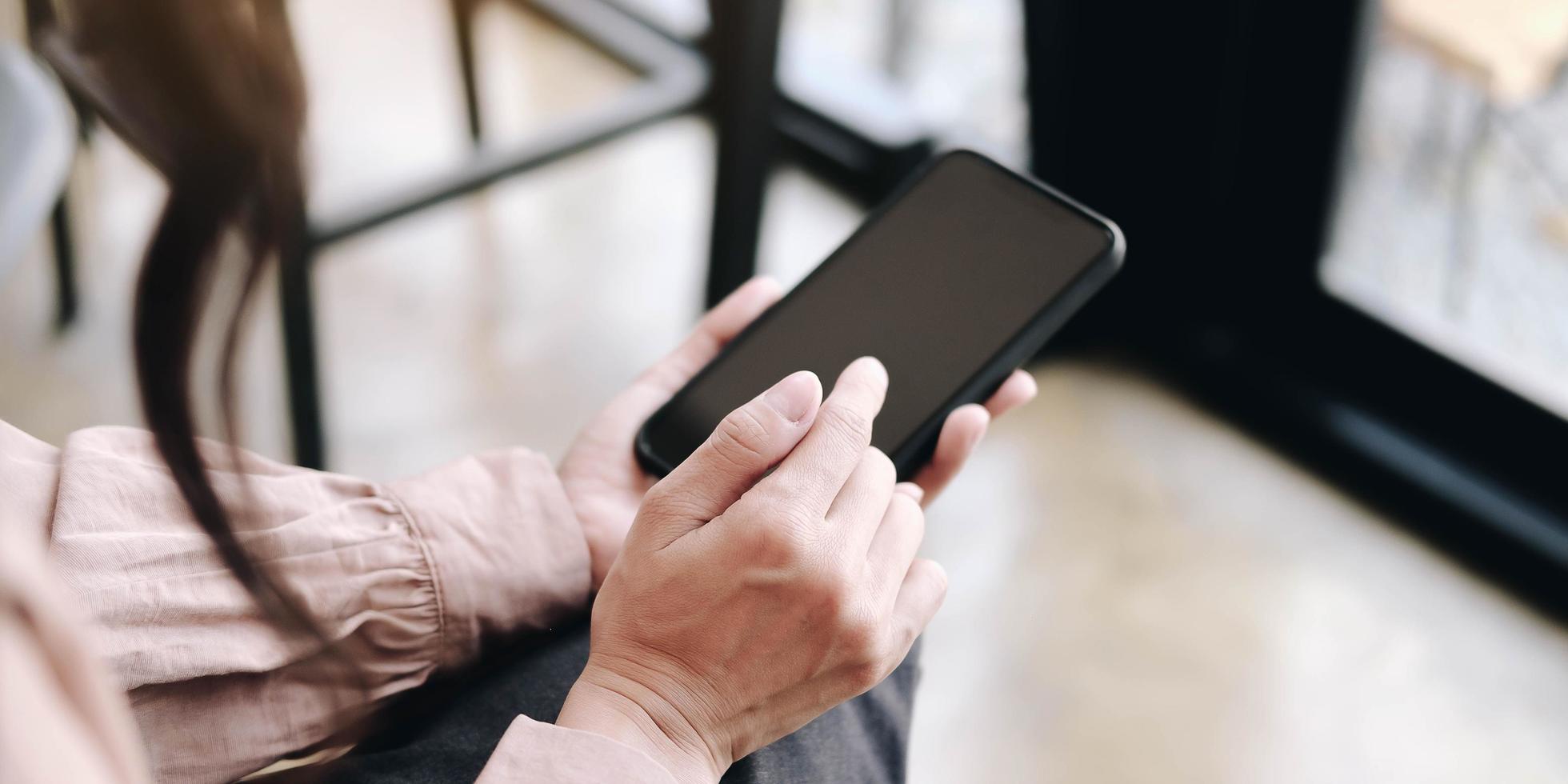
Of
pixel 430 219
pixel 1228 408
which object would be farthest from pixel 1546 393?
pixel 430 219

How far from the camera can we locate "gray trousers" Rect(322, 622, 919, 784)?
55 centimetres

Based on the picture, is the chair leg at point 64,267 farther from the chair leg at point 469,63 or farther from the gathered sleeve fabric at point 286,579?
the gathered sleeve fabric at point 286,579

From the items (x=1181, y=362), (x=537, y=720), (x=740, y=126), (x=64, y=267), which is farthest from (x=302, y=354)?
(x=1181, y=362)

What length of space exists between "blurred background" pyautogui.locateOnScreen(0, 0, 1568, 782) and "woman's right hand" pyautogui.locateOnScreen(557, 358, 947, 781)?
22.5 inches

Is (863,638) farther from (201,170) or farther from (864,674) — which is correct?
(201,170)

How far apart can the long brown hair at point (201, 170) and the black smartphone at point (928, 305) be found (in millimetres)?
289

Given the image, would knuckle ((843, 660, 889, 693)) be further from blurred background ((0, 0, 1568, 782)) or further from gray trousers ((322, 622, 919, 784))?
blurred background ((0, 0, 1568, 782))

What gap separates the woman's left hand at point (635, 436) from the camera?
680mm

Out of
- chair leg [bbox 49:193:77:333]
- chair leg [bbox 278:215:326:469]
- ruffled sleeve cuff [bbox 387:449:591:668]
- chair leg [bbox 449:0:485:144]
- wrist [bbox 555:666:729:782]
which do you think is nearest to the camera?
wrist [bbox 555:666:729:782]

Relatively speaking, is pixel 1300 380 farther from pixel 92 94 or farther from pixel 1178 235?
pixel 92 94

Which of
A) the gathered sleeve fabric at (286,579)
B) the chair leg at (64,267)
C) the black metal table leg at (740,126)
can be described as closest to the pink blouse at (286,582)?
the gathered sleeve fabric at (286,579)

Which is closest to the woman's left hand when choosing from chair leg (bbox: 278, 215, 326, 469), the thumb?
the thumb

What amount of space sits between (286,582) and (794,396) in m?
0.26

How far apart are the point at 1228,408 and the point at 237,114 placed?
47.1 inches
